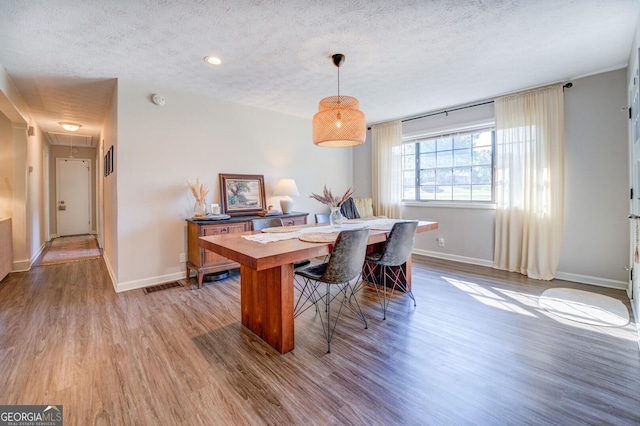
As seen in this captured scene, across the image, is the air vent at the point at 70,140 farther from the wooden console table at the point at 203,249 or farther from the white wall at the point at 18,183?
the wooden console table at the point at 203,249

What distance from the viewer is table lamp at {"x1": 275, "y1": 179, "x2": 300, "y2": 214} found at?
450cm

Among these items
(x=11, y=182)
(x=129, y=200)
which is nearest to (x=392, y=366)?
(x=129, y=200)

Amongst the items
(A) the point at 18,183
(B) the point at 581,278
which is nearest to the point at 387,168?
(B) the point at 581,278

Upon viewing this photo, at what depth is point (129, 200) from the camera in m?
3.46

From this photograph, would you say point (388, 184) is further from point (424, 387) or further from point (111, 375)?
point (111, 375)

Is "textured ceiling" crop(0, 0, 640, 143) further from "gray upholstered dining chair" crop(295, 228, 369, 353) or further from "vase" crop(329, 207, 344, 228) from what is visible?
"gray upholstered dining chair" crop(295, 228, 369, 353)

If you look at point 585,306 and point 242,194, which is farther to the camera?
point 242,194

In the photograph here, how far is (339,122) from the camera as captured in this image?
2641 millimetres

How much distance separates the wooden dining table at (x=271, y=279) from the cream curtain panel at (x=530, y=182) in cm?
315

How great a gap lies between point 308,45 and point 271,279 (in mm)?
2048

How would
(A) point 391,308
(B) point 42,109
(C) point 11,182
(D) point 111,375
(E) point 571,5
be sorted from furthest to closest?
1. (B) point 42,109
2. (C) point 11,182
3. (A) point 391,308
4. (E) point 571,5
5. (D) point 111,375

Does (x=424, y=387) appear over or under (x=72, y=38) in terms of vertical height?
under

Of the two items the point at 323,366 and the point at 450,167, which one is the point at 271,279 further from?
the point at 450,167

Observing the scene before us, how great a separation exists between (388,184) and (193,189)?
11.0 feet
